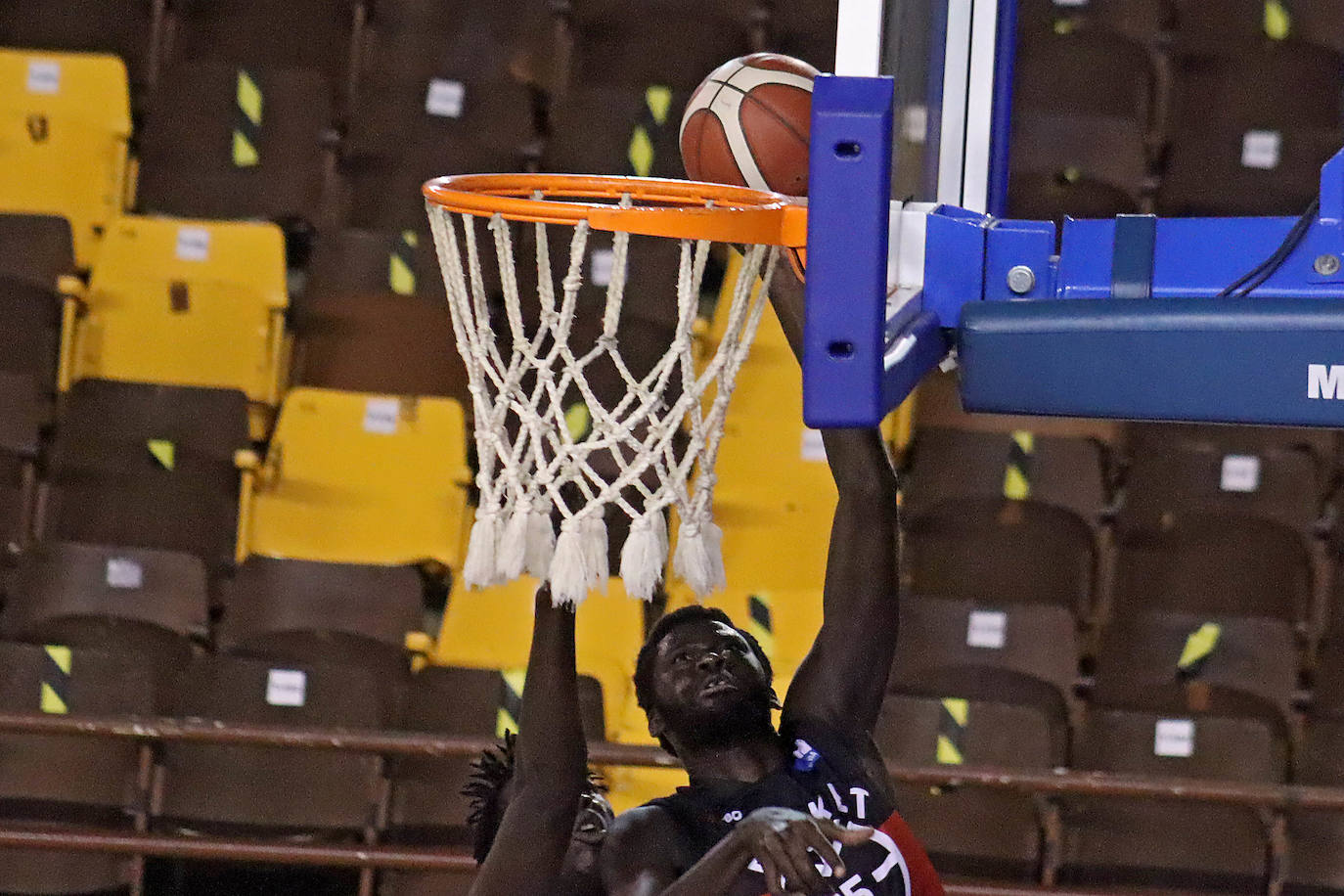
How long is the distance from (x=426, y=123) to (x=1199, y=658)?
2.95 meters

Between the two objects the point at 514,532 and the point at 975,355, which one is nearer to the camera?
the point at 975,355

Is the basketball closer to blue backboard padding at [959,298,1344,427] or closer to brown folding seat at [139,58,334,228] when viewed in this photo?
blue backboard padding at [959,298,1344,427]

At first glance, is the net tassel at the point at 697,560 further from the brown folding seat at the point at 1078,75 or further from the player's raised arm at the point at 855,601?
the brown folding seat at the point at 1078,75

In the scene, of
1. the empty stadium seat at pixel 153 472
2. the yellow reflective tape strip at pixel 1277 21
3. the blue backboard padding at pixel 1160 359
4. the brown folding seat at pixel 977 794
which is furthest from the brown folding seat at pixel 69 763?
the yellow reflective tape strip at pixel 1277 21

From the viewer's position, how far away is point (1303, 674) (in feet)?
15.4

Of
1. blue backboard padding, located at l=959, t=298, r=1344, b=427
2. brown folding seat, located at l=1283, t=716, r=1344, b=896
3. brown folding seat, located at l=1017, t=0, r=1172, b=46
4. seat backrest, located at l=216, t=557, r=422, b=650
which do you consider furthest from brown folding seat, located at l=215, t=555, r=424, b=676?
blue backboard padding, located at l=959, t=298, r=1344, b=427

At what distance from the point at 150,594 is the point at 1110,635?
263 centimetres

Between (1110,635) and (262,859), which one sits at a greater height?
(1110,635)

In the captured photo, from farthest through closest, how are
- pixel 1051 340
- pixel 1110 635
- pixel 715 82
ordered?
pixel 1110 635
pixel 715 82
pixel 1051 340

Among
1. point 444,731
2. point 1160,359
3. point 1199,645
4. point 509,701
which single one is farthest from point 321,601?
point 1160,359

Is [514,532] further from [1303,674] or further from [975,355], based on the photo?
[1303,674]

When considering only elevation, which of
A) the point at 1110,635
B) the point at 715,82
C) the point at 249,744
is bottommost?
the point at 249,744

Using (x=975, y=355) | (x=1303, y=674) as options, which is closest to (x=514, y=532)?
(x=975, y=355)

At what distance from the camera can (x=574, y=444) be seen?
2.52 metres
